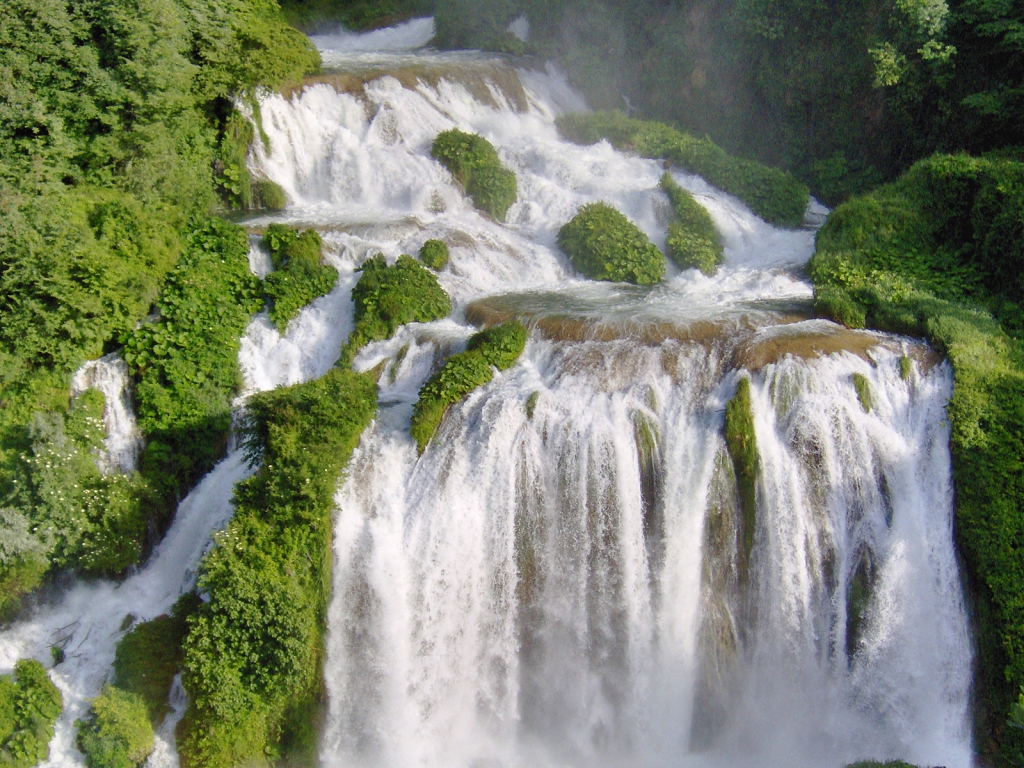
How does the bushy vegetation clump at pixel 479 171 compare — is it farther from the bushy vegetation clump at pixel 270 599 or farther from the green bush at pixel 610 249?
the bushy vegetation clump at pixel 270 599

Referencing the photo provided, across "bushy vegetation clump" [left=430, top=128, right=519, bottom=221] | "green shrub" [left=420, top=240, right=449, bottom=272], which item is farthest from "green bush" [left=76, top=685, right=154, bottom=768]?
"bushy vegetation clump" [left=430, top=128, right=519, bottom=221]

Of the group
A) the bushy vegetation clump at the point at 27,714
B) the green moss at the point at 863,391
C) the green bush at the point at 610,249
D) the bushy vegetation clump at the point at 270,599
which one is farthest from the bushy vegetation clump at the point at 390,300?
the green moss at the point at 863,391

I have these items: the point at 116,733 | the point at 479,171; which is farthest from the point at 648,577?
the point at 479,171

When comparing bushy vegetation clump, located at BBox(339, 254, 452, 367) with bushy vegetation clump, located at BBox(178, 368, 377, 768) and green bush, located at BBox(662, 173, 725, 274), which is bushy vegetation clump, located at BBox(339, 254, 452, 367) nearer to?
bushy vegetation clump, located at BBox(178, 368, 377, 768)

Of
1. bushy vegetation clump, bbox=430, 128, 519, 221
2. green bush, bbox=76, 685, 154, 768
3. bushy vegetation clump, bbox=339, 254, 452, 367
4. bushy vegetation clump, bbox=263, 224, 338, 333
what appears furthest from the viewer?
bushy vegetation clump, bbox=430, 128, 519, 221

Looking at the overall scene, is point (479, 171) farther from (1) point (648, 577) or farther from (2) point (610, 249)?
(1) point (648, 577)
